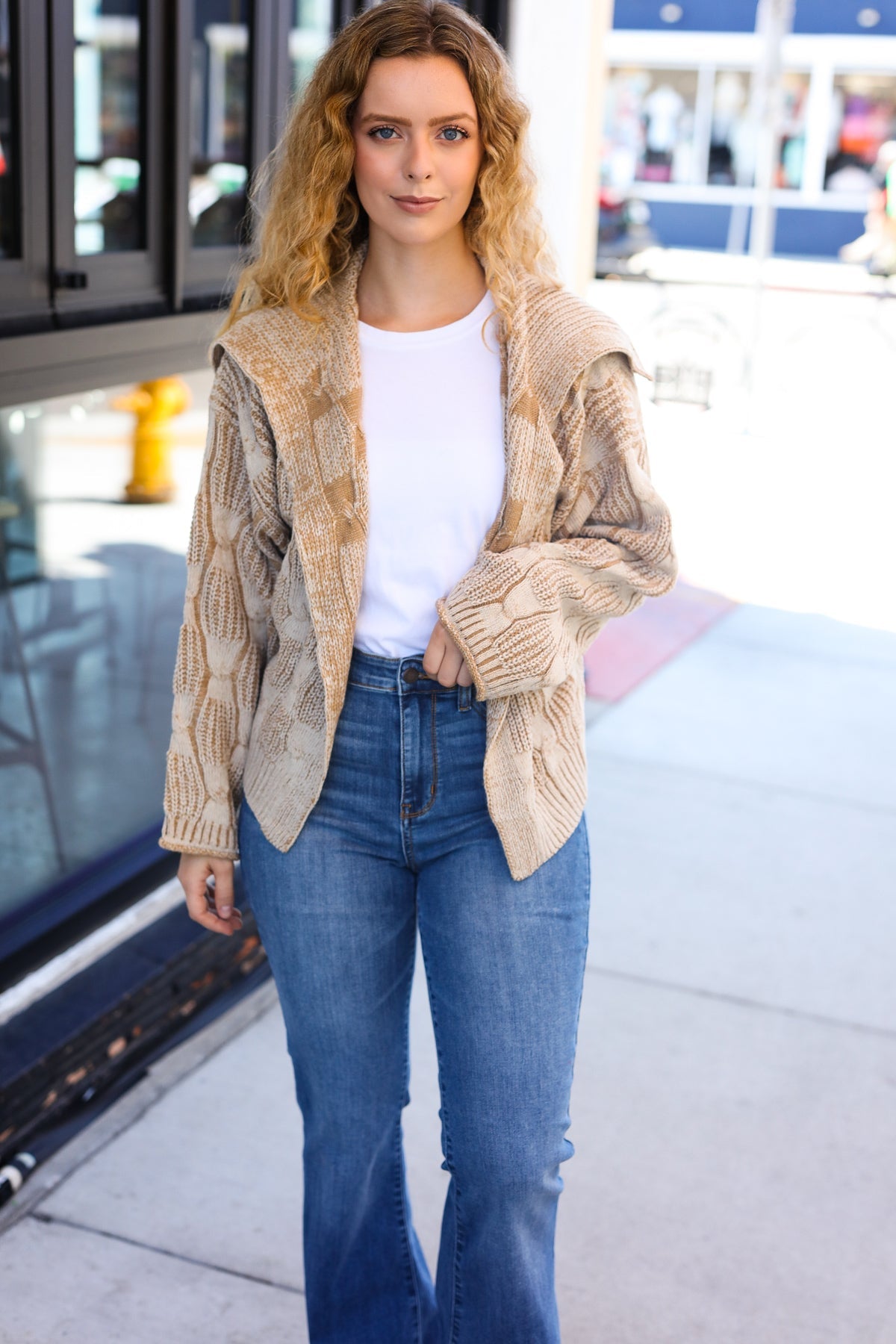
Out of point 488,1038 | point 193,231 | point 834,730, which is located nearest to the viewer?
point 488,1038

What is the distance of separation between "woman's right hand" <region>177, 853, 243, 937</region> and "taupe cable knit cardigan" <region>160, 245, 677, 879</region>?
0.11 feet

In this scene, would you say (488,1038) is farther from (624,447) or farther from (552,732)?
(624,447)

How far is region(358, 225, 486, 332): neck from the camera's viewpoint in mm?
1885

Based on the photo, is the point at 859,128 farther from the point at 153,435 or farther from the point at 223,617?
the point at 223,617

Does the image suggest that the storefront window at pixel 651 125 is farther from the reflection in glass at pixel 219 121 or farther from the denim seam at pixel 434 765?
the denim seam at pixel 434 765

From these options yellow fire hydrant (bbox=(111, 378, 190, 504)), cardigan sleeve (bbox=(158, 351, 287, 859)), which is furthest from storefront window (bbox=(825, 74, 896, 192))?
cardigan sleeve (bbox=(158, 351, 287, 859))

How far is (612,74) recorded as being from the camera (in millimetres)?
28969

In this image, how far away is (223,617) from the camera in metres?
1.95

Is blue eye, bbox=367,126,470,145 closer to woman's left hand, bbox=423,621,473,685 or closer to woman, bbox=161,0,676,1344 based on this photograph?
woman, bbox=161,0,676,1344

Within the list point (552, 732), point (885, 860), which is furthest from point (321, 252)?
point (885, 860)

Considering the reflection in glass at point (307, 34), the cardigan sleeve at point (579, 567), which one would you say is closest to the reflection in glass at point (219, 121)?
the reflection in glass at point (307, 34)

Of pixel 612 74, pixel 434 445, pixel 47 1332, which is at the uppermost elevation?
pixel 612 74

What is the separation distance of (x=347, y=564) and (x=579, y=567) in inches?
11.7

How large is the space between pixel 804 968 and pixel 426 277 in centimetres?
A: 250
